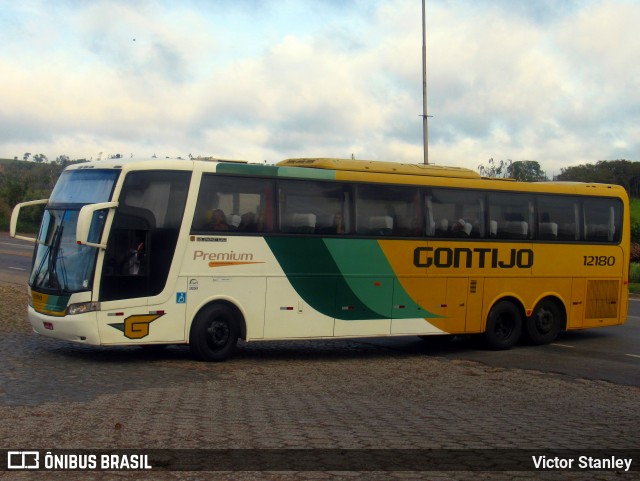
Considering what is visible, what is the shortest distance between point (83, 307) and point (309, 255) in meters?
4.04

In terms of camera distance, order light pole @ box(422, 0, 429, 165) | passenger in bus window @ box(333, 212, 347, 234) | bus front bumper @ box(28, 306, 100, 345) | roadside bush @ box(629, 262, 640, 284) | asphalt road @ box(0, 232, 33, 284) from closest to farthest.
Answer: bus front bumper @ box(28, 306, 100, 345), passenger in bus window @ box(333, 212, 347, 234), asphalt road @ box(0, 232, 33, 284), light pole @ box(422, 0, 429, 165), roadside bush @ box(629, 262, 640, 284)

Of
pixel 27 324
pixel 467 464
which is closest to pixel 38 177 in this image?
pixel 27 324

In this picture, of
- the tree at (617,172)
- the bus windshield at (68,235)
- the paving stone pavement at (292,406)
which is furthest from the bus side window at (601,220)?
the tree at (617,172)

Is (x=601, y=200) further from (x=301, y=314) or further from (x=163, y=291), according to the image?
(x=163, y=291)

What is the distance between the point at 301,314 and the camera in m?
15.1

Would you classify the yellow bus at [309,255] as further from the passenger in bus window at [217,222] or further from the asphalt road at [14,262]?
the asphalt road at [14,262]

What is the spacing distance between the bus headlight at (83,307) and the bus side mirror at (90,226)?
2.88ft

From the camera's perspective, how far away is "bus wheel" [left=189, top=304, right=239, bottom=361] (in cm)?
1408

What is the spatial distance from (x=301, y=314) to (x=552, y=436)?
7112 millimetres

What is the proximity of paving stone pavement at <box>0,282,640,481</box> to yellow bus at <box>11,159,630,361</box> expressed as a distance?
0.82m

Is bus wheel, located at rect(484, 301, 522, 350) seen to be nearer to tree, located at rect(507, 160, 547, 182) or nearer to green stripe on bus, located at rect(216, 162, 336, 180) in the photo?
green stripe on bus, located at rect(216, 162, 336, 180)

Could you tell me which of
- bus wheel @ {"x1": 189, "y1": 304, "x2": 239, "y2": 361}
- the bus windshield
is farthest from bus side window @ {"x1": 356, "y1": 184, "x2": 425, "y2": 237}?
the bus windshield

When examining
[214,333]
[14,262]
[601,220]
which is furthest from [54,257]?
[14,262]

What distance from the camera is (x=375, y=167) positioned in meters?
16.3
